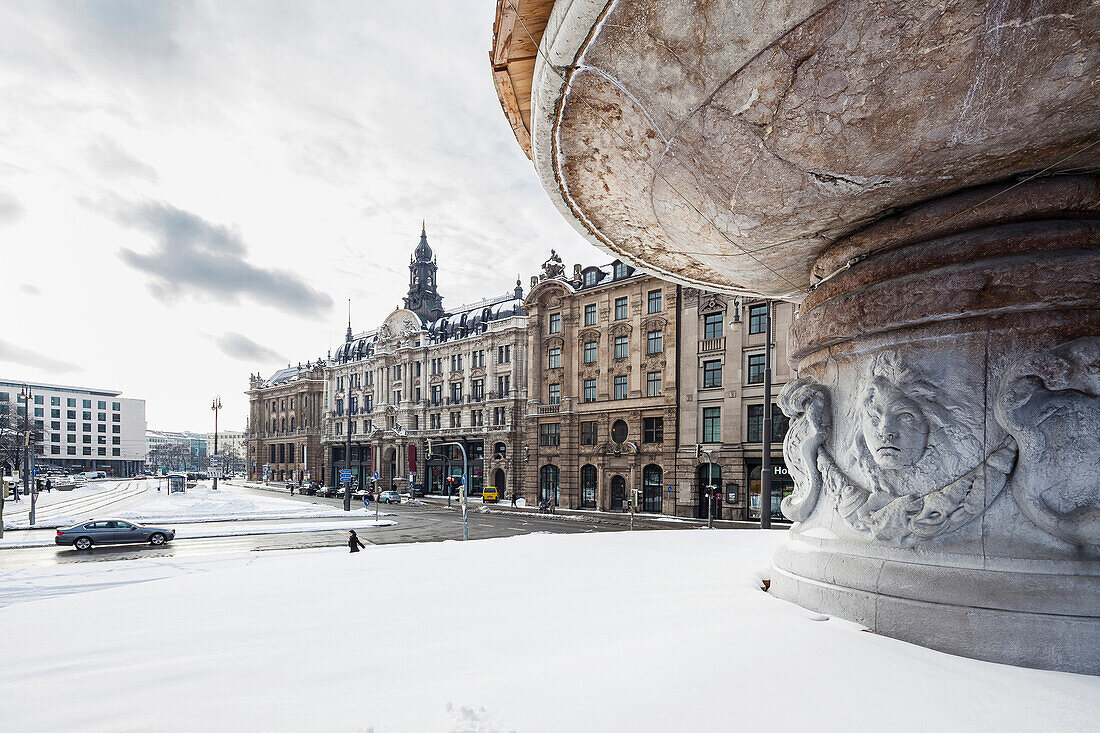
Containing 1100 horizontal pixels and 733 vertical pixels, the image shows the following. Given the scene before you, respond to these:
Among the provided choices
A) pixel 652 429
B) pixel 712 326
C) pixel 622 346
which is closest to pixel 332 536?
pixel 652 429

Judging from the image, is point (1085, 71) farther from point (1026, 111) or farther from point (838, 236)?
point (838, 236)

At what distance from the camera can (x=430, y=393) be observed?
58562 millimetres

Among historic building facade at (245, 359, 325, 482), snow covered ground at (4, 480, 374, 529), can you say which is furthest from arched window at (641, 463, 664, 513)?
historic building facade at (245, 359, 325, 482)

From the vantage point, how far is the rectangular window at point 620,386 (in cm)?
3909

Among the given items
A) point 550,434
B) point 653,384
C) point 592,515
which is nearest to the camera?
point 653,384

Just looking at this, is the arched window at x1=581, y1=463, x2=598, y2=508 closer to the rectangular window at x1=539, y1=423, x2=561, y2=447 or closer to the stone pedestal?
the rectangular window at x1=539, y1=423, x2=561, y2=447

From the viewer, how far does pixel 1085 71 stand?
2.74m

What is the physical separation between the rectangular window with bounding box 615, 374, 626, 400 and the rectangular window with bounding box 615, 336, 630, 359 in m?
1.38

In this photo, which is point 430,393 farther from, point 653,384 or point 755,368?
point 755,368

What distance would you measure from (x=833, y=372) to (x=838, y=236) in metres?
1.05

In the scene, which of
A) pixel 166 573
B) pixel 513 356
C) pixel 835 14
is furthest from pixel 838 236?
pixel 513 356

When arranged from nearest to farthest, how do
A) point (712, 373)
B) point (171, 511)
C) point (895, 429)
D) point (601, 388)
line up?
point (895, 429) < point (712, 373) < point (171, 511) < point (601, 388)

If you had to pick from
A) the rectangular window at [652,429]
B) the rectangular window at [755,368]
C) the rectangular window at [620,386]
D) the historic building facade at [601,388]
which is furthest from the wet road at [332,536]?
the rectangular window at [755,368]

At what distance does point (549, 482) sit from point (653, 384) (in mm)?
11926
